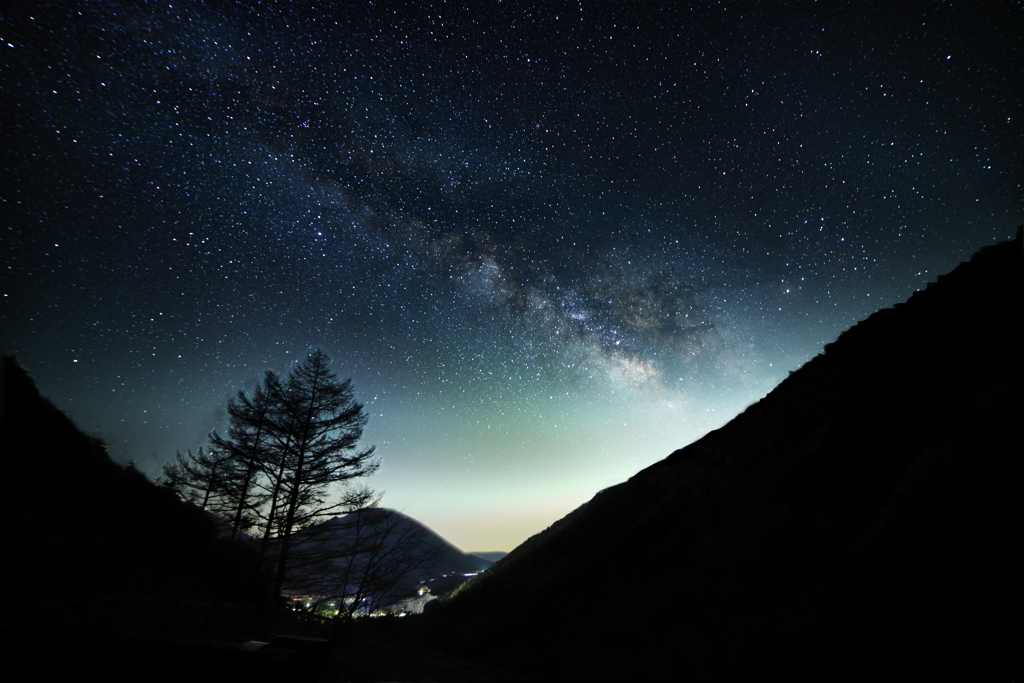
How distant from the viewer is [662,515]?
1375 cm

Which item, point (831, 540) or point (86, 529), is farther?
point (86, 529)

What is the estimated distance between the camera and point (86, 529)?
13.1 m

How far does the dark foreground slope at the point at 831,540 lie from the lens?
657 cm

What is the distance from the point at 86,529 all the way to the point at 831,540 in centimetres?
2291

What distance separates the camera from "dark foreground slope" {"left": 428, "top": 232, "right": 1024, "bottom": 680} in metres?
6.57

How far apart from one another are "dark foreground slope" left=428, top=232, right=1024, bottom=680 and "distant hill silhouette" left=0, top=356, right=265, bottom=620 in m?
9.47

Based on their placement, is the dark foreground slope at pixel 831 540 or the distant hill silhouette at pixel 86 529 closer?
the dark foreground slope at pixel 831 540

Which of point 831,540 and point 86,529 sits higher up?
point 86,529

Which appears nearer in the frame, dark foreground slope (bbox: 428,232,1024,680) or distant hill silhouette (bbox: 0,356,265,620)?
dark foreground slope (bbox: 428,232,1024,680)

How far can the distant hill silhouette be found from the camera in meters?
10.3

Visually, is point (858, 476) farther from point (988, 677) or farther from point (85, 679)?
point (85, 679)

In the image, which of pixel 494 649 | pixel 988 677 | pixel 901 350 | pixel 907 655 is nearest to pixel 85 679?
pixel 494 649

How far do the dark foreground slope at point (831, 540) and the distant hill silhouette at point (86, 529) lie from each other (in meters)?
9.47

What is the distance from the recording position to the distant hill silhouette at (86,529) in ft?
33.7
